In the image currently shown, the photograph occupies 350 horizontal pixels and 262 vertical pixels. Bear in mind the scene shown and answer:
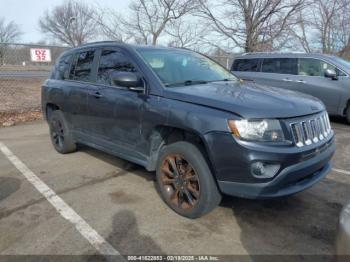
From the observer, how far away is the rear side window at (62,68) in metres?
5.31

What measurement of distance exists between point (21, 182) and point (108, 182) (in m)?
1.19

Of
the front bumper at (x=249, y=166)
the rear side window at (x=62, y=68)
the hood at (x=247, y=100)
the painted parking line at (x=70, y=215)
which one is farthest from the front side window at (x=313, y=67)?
the painted parking line at (x=70, y=215)

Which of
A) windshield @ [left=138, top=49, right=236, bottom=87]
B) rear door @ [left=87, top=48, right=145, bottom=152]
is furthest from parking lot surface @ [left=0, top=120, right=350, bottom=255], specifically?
windshield @ [left=138, top=49, right=236, bottom=87]

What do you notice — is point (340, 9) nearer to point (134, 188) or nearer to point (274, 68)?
point (274, 68)

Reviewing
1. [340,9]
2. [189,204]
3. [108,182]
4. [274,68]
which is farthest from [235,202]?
[340,9]

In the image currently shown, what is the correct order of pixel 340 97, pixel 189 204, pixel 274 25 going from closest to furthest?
1. pixel 189 204
2. pixel 340 97
3. pixel 274 25

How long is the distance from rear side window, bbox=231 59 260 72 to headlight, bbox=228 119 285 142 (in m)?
6.90

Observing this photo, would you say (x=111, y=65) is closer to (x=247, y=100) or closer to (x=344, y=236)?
(x=247, y=100)

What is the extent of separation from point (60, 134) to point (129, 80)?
8.68ft

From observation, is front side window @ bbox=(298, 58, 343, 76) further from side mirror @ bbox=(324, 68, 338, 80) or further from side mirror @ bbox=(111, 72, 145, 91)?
side mirror @ bbox=(111, 72, 145, 91)

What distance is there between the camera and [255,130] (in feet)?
9.23

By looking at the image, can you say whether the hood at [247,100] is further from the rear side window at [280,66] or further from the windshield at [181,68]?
the rear side window at [280,66]

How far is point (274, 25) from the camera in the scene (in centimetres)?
1590

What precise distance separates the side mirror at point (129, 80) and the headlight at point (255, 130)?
129 cm
